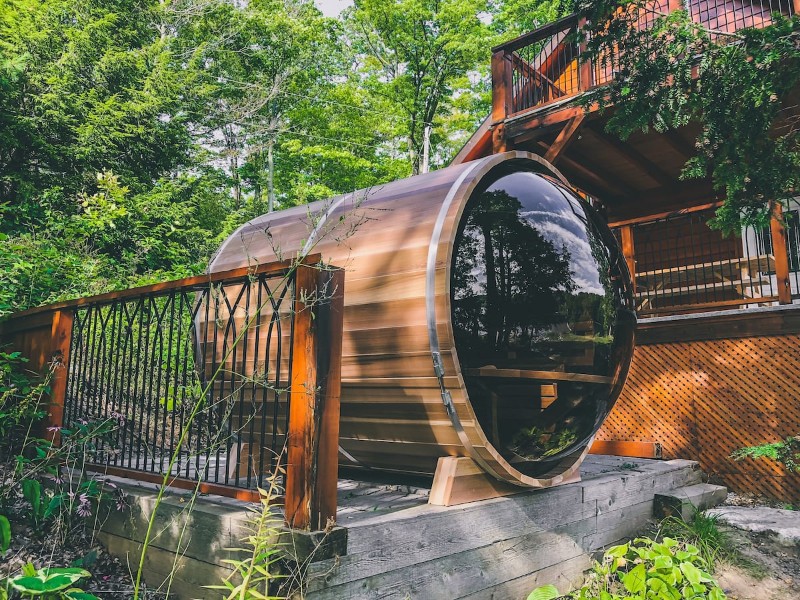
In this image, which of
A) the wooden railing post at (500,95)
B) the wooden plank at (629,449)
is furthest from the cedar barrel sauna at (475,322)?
the wooden railing post at (500,95)

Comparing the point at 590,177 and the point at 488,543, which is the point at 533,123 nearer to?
the point at 590,177

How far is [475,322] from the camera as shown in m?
2.97

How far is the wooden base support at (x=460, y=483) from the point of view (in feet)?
9.48

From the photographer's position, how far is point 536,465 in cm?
349

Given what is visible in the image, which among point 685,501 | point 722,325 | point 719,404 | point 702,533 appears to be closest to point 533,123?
point 722,325

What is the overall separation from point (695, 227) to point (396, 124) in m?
13.0

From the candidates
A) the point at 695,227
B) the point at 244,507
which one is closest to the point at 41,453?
the point at 244,507

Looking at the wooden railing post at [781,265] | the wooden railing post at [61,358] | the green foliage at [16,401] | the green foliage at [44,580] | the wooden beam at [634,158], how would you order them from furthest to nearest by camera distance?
1. the wooden beam at [634,158]
2. the wooden railing post at [781,265]
3. the wooden railing post at [61,358]
4. the green foliage at [16,401]
5. the green foliage at [44,580]

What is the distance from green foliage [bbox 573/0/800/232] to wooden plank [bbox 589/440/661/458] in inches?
100

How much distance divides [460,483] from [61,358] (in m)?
2.40

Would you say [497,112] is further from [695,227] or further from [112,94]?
[112,94]

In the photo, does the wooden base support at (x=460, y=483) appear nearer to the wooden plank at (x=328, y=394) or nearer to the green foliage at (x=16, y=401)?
the wooden plank at (x=328, y=394)

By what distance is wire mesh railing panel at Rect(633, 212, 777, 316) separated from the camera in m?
7.10

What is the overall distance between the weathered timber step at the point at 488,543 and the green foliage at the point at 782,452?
92cm
